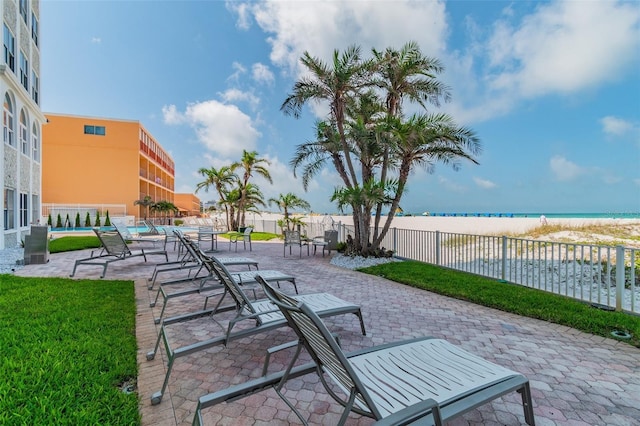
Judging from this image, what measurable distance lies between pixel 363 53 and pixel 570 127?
40.7 meters

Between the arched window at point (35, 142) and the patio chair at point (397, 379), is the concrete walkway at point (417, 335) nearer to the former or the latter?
the patio chair at point (397, 379)

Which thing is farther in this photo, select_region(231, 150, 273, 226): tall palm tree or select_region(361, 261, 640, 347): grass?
select_region(231, 150, 273, 226): tall palm tree

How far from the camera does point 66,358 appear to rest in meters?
2.90

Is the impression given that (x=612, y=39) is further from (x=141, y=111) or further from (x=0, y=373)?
(x=141, y=111)

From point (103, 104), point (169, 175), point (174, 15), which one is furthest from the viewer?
point (169, 175)

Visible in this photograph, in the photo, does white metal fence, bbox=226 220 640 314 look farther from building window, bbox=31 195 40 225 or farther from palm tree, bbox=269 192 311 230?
building window, bbox=31 195 40 225

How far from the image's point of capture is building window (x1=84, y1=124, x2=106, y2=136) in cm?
3112

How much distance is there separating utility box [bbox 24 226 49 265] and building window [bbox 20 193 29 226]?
766 cm

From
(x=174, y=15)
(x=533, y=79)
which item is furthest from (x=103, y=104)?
(x=533, y=79)

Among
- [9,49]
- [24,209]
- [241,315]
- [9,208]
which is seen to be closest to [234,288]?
[241,315]

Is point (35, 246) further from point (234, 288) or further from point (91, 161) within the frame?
point (91, 161)

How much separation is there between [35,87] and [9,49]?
13.6ft

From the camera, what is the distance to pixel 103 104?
38188 mm

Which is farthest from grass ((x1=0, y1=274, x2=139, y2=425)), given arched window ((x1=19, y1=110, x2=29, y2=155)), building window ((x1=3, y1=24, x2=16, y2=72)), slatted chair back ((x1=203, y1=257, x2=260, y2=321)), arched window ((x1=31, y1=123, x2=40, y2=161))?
arched window ((x1=31, y1=123, x2=40, y2=161))
